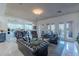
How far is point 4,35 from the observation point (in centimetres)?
206

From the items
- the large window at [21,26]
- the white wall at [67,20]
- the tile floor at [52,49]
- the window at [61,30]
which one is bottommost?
the tile floor at [52,49]

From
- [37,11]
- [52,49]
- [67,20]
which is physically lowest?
[52,49]

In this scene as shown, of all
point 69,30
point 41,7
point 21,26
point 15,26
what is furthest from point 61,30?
point 15,26

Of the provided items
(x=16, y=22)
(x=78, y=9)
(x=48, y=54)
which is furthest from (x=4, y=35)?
(x=78, y=9)

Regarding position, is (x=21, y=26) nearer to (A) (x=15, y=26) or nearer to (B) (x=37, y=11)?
(A) (x=15, y=26)

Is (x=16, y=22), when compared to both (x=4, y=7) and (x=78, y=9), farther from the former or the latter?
(x=78, y=9)

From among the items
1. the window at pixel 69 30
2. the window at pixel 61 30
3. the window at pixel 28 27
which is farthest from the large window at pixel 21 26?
the window at pixel 69 30

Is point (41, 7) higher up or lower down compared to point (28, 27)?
higher up

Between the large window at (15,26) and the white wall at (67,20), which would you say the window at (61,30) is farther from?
the large window at (15,26)

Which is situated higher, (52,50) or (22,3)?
(22,3)

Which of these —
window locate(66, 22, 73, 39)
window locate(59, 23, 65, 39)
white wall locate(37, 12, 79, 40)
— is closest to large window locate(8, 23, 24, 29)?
white wall locate(37, 12, 79, 40)

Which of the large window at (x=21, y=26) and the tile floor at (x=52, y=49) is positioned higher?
the large window at (x=21, y=26)

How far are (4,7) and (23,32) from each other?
0.56 meters

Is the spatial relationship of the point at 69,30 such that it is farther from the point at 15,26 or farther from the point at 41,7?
the point at 15,26
